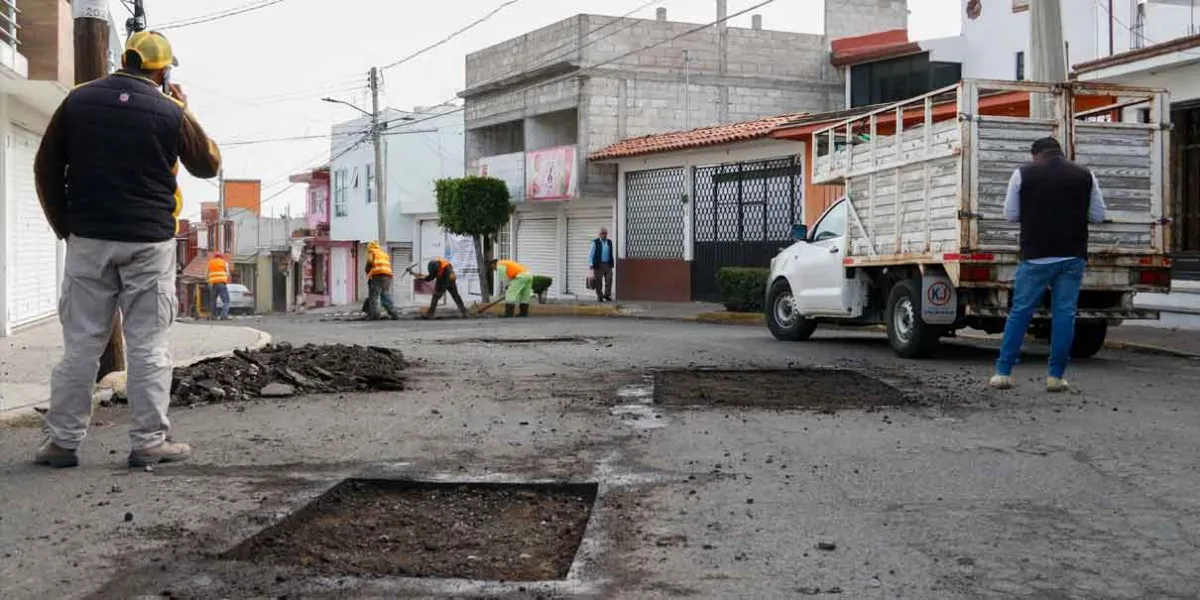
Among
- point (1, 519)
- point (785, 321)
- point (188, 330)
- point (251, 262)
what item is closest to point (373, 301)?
point (188, 330)

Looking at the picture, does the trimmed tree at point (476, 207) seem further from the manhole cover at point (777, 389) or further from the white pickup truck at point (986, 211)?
the manhole cover at point (777, 389)

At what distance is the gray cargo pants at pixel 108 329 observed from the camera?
5.59 metres

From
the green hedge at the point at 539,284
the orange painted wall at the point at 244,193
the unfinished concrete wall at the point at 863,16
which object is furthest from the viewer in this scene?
the orange painted wall at the point at 244,193

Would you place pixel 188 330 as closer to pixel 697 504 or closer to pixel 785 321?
pixel 785 321

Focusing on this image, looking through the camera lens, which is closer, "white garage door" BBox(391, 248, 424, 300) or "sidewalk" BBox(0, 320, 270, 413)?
"sidewalk" BBox(0, 320, 270, 413)

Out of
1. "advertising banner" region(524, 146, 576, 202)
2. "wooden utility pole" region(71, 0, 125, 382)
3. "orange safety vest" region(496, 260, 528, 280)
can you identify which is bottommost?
"orange safety vest" region(496, 260, 528, 280)

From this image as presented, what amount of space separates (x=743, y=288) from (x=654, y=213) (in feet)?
27.6

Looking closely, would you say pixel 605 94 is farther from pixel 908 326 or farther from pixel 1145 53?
pixel 908 326

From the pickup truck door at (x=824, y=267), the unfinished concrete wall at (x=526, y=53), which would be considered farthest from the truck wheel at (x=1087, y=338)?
the unfinished concrete wall at (x=526, y=53)

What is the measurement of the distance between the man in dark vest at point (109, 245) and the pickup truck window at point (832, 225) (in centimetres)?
939

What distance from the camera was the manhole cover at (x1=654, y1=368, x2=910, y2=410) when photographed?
8.28 m

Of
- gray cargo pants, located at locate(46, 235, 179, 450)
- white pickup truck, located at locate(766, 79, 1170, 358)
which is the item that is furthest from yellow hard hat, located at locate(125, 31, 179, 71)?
white pickup truck, located at locate(766, 79, 1170, 358)

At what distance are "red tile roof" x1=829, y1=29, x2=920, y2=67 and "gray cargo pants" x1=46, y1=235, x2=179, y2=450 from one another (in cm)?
2771

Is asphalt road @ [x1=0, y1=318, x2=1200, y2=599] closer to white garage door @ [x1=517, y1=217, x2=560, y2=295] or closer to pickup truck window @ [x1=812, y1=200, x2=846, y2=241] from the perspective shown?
pickup truck window @ [x1=812, y1=200, x2=846, y2=241]
